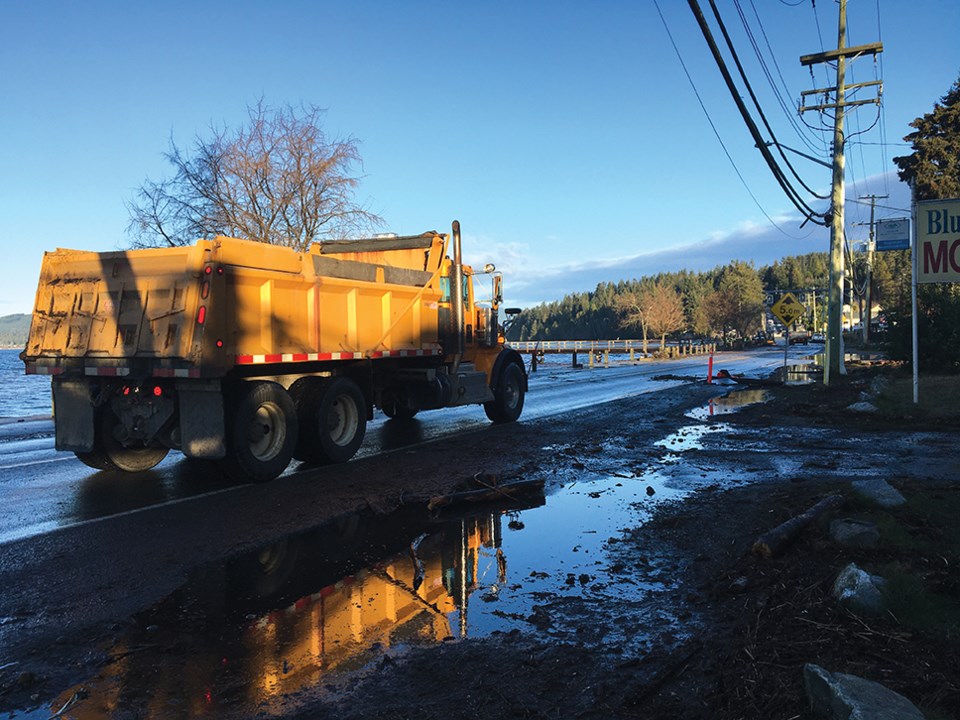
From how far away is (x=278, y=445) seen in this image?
8.63 m

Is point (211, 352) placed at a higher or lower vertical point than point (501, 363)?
higher

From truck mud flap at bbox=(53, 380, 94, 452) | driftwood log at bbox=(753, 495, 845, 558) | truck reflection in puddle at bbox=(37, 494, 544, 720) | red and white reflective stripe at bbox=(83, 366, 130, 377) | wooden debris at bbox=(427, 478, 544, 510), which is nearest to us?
truck reflection in puddle at bbox=(37, 494, 544, 720)

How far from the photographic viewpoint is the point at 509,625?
4.21m

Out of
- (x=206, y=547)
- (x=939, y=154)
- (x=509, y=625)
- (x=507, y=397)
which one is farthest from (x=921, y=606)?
(x=939, y=154)

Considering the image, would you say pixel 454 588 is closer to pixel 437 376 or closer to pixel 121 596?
pixel 121 596

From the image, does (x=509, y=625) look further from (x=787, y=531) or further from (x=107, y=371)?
(x=107, y=371)

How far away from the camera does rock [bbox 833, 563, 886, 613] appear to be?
3.91 metres

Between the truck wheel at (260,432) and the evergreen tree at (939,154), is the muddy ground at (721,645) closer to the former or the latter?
the truck wheel at (260,432)

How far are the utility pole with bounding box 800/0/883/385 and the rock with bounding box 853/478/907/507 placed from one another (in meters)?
17.1

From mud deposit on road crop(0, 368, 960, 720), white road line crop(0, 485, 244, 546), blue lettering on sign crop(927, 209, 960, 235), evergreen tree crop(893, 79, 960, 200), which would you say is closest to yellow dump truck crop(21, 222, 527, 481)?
white road line crop(0, 485, 244, 546)

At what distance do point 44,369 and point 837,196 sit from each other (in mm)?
23999

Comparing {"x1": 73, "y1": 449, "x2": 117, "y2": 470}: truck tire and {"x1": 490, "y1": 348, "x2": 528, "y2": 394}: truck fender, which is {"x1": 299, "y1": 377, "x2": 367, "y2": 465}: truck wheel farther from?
{"x1": 490, "y1": 348, "x2": 528, "y2": 394}: truck fender

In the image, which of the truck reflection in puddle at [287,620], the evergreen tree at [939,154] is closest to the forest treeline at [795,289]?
the evergreen tree at [939,154]

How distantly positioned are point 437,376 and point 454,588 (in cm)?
730
